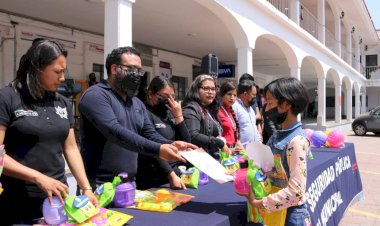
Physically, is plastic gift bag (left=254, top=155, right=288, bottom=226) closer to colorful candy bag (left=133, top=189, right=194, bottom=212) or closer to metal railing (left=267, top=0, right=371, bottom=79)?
colorful candy bag (left=133, top=189, right=194, bottom=212)

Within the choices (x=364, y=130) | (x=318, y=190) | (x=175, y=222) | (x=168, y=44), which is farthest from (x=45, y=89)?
(x=364, y=130)

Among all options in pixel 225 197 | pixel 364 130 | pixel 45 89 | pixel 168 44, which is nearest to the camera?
pixel 45 89

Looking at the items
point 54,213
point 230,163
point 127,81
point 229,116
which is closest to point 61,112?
point 127,81

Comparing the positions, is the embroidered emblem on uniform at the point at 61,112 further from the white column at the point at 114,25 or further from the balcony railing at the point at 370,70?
the balcony railing at the point at 370,70

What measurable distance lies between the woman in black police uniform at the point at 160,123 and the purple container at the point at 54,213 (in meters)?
1.05

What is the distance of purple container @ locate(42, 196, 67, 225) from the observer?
1468 millimetres

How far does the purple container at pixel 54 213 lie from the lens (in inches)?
57.8

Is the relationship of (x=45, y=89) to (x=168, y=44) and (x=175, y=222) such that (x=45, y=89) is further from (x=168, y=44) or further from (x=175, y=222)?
(x=168, y=44)

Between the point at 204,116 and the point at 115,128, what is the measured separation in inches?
55.8

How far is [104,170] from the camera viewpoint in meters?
1.95

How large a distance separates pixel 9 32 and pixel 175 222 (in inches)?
305

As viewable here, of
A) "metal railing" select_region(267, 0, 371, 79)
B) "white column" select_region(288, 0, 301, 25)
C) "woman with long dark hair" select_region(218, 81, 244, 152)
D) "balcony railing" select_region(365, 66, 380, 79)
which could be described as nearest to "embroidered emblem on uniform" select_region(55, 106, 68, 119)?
"woman with long dark hair" select_region(218, 81, 244, 152)

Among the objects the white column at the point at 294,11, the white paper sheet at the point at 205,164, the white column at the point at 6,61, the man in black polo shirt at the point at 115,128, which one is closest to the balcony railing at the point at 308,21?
the white column at the point at 294,11

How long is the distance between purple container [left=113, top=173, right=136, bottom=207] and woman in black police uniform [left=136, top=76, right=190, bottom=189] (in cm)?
58
